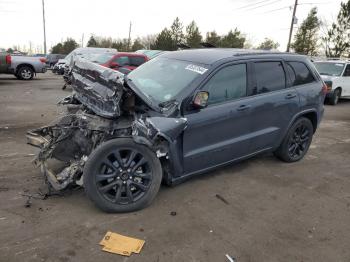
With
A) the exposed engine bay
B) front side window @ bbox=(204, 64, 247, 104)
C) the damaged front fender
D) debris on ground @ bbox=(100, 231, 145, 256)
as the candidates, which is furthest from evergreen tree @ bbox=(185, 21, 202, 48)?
debris on ground @ bbox=(100, 231, 145, 256)

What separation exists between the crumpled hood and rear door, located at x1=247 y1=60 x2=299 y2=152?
6.11 feet

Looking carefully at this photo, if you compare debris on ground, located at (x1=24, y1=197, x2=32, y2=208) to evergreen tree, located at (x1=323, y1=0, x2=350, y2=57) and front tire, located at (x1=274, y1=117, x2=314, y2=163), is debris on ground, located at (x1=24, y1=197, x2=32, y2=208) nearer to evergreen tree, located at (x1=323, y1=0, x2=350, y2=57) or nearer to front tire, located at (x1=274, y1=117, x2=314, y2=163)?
front tire, located at (x1=274, y1=117, x2=314, y2=163)

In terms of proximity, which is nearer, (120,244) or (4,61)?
(120,244)

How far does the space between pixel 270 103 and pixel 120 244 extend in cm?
281

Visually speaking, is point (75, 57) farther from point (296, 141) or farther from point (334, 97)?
point (334, 97)

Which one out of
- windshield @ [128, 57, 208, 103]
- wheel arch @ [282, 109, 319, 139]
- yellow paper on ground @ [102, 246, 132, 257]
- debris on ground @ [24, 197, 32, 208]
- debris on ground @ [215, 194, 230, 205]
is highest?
windshield @ [128, 57, 208, 103]

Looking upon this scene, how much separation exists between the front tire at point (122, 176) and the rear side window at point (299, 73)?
8.94 ft

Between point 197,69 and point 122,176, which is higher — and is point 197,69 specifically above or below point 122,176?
above

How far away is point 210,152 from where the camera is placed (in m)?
3.99

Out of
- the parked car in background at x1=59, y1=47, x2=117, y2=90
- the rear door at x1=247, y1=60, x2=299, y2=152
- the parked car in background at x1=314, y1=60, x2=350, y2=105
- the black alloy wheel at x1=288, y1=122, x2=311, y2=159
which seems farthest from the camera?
the parked car in background at x1=314, y1=60, x2=350, y2=105

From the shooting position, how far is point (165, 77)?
4.21 metres

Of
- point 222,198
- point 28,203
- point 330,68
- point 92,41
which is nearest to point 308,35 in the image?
point 330,68

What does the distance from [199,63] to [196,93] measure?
581 mm

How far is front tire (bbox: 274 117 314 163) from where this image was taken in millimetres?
5117
